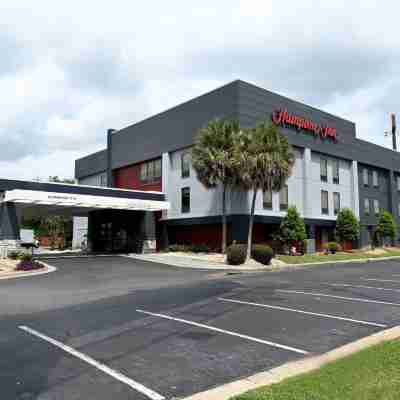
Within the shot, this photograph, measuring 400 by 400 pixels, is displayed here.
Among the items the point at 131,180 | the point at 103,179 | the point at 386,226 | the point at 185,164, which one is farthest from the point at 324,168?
the point at 103,179

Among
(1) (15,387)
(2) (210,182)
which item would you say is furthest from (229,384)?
(2) (210,182)

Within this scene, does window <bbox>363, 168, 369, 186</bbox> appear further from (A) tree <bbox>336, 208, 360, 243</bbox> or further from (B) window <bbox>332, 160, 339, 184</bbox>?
(A) tree <bbox>336, 208, 360, 243</bbox>

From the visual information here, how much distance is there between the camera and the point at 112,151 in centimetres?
4878

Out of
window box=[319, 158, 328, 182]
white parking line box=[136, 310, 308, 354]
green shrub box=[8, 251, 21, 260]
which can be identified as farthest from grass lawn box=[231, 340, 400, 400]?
window box=[319, 158, 328, 182]

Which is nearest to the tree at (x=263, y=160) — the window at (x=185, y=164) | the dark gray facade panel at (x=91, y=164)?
the window at (x=185, y=164)

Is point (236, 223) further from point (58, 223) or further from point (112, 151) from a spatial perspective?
point (58, 223)

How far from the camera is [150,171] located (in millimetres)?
43719

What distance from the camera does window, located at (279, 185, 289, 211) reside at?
37.8 m

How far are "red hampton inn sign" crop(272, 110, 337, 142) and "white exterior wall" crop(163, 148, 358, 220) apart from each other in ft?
6.36

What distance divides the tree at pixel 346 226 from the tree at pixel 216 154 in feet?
48.6

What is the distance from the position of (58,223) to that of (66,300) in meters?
51.4

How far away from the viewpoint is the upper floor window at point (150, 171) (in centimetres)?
4256

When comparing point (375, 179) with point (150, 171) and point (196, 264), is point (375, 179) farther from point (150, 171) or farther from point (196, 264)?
point (196, 264)

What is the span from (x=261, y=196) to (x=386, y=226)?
18.5 metres
